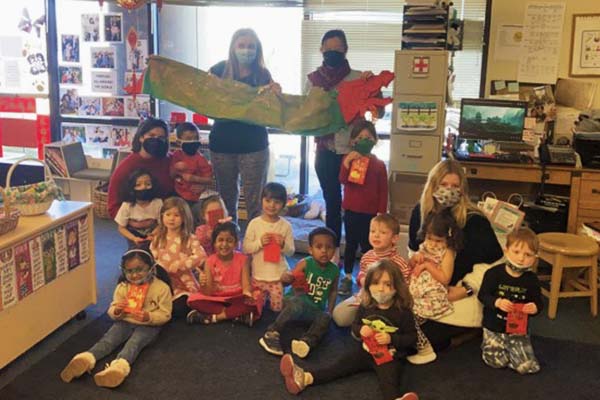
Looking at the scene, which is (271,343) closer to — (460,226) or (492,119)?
(460,226)

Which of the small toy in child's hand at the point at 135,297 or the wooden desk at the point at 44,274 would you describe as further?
the small toy in child's hand at the point at 135,297

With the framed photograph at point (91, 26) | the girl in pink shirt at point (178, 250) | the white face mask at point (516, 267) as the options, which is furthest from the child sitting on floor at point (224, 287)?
the framed photograph at point (91, 26)

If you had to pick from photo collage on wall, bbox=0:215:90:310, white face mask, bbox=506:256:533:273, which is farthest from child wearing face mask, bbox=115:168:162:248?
white face mask, bbox=506:256:533:273

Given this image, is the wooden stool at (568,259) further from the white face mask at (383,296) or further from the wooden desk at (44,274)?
the wooden desk at (44,274)

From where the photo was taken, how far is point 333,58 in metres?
3.75

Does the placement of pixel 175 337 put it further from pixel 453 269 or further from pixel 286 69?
pixel 286 69

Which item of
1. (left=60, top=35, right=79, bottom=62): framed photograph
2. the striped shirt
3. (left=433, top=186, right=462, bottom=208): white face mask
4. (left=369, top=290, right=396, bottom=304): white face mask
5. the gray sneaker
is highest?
(left=60, top=35, right=79, bottom=62): framed photograph

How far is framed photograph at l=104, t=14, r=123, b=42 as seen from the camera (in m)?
5.34

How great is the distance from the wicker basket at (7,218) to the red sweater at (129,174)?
0.80 metres

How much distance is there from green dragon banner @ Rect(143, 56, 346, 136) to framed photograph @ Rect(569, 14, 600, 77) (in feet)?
6.22

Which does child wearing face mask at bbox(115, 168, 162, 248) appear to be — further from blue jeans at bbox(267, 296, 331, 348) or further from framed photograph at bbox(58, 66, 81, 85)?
framed photograph at bbox(58, 66, 81, 85)

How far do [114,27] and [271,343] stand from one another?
351cm

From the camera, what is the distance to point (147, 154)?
3.62m

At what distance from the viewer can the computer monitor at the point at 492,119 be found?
4246 mm
